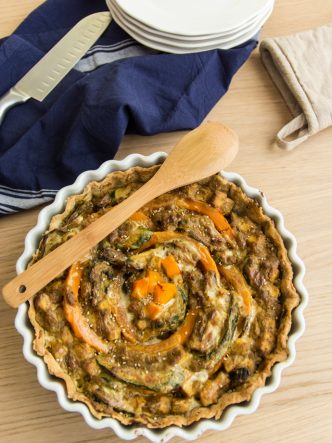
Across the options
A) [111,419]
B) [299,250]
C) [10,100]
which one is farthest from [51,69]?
[111,419]

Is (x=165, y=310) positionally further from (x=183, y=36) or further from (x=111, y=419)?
(x=183, y=36)

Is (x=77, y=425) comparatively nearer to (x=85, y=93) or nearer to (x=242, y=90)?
(x=85, y=93)

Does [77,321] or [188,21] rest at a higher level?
[188,21]

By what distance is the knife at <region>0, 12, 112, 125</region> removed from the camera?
1795 millimetres

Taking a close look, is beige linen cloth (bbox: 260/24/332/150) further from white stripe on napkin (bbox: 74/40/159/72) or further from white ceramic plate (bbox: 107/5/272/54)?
white stripe on napkin (bbox: 74/40/159/72)

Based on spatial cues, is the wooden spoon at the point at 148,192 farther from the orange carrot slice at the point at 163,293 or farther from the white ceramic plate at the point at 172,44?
the white ceramic plate at the point at 172,44

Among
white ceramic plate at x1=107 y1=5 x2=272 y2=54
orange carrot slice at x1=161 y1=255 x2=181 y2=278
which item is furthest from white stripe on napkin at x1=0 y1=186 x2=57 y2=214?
white ceramic plate at x1=107 y1=5 x2=272 y2=54

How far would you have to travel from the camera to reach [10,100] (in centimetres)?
178

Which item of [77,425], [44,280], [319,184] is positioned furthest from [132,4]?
[77,425]

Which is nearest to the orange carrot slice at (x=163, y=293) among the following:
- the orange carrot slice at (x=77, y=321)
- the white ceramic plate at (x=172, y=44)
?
the orange carrot slice at (x=77, y=321)

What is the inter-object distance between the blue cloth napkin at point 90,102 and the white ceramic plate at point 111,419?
143mm

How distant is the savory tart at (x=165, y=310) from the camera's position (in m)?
1.41

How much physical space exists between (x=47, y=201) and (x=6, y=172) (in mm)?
146

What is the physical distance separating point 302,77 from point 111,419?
4.00 ft
